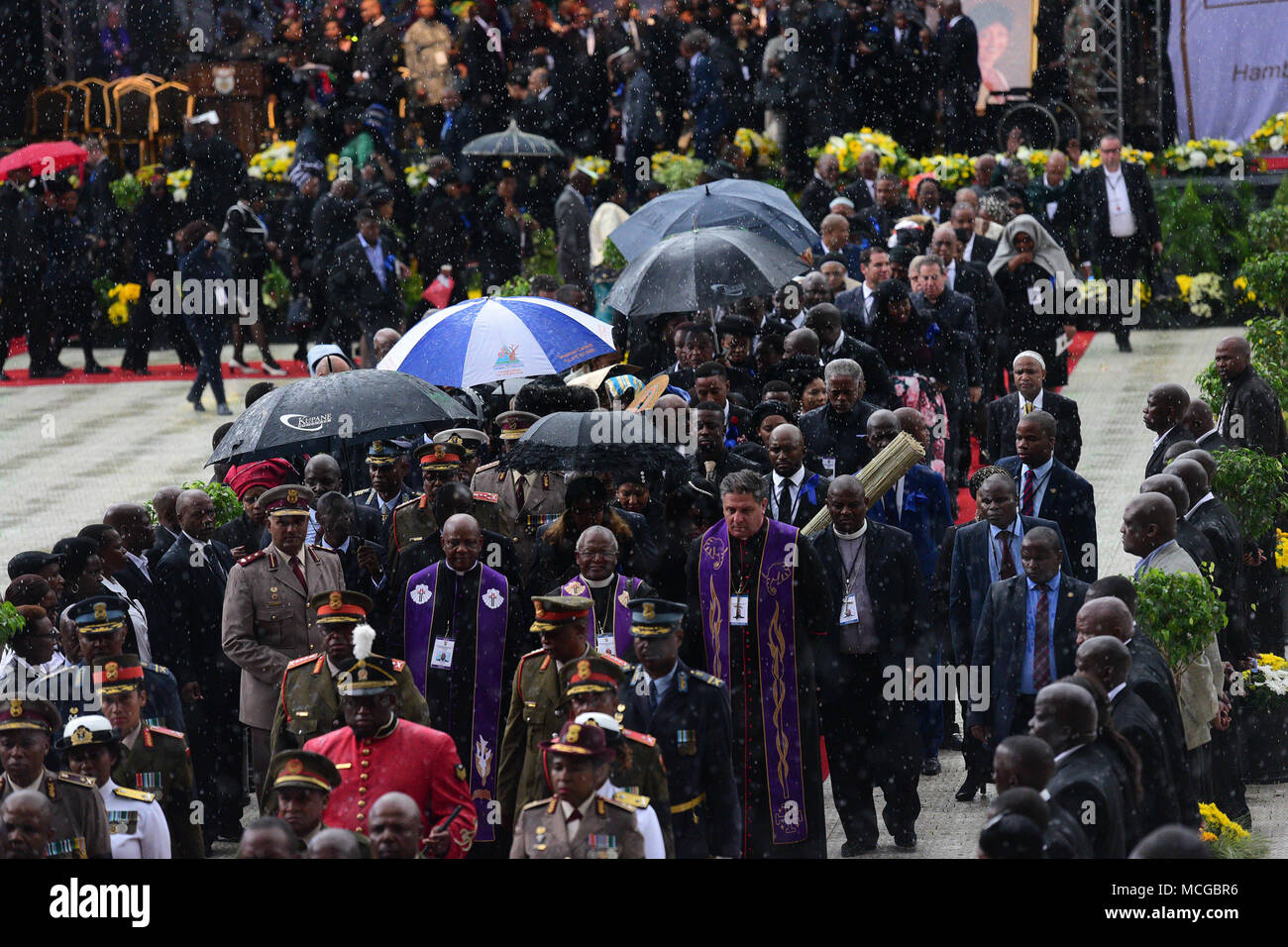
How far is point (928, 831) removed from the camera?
411 inches

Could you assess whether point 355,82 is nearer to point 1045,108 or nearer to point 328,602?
point 1045,108

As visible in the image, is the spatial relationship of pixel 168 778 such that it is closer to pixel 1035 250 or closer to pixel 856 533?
pixel 856 533

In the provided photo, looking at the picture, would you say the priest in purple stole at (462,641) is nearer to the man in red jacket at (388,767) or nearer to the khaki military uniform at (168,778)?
the khaki military uniform at (168,778)

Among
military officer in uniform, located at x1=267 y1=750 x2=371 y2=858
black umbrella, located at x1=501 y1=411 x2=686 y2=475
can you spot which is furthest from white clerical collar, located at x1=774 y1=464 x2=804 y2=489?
military officer in uniform, located at x1=267 y1=750 x2=371 y2=858

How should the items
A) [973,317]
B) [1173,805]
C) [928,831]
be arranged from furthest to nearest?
[973,317], [928,831], [1173,805]

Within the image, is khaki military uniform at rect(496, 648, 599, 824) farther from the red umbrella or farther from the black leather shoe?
the red umbrella

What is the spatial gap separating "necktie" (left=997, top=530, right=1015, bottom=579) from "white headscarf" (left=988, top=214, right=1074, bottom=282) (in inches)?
273

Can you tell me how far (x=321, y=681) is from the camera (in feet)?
29.4

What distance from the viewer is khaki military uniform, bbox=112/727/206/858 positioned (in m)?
8.61

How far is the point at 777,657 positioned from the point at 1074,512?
7.77 feet

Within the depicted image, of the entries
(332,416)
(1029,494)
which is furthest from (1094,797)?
(332,416)

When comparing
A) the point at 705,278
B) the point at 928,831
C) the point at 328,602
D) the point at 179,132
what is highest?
the point at 179,132

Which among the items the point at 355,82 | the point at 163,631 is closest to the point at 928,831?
the point at 163,631

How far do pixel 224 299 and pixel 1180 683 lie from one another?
1302cm
